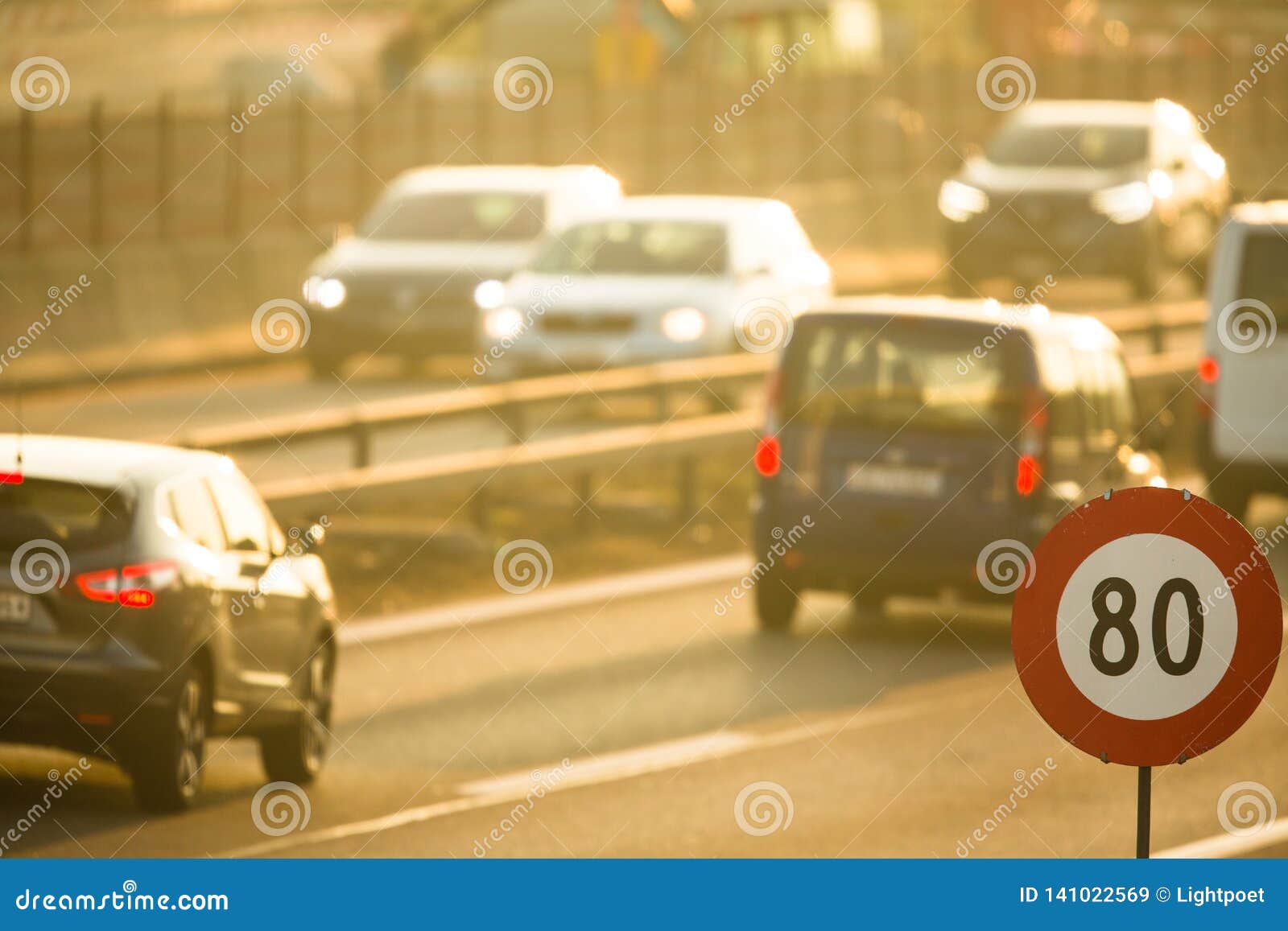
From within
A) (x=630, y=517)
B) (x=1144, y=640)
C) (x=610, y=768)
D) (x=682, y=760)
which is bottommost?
(x=1144, y=640)

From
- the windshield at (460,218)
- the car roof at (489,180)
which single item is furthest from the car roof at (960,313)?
the car roof at (489,180)

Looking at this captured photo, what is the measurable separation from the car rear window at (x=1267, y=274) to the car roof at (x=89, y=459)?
345 inches

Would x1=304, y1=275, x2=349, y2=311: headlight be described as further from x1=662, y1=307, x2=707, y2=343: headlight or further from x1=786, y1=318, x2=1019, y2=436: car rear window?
x1=786, y1=318, x2=1019, y2=436: car rear window

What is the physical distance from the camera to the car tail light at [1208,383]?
→ 1788cm

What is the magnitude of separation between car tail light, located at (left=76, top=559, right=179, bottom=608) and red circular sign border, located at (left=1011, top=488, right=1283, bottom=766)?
4.67 meters

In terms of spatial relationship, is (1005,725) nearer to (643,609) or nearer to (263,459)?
(643,609)

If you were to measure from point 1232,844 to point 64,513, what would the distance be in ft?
14.9

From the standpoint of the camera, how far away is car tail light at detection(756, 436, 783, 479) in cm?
1475

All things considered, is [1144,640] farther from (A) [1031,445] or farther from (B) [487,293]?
(B) [487,293]

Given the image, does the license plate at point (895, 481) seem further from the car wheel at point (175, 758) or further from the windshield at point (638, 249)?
the windshield at point (638, 249)

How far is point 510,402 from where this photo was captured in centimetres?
1847

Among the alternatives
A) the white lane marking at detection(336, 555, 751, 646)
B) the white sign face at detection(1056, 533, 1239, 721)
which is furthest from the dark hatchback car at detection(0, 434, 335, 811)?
the white sign face at detection(1056, 533, 1239, 721)

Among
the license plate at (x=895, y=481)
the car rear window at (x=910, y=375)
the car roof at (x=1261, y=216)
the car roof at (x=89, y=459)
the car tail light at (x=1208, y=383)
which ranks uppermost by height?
the car roof at (x=1261, y=216)

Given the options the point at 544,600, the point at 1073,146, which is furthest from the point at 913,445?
the point at 1073,146
